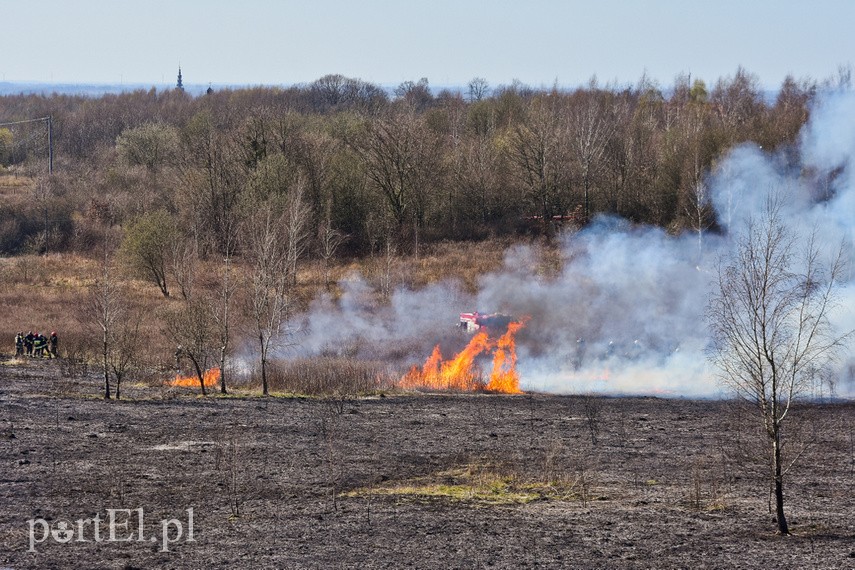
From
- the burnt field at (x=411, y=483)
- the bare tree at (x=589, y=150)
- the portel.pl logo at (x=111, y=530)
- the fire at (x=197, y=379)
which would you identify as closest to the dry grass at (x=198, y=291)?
the fire at (x=197, y=379)

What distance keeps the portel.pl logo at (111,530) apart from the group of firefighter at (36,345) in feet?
90.3

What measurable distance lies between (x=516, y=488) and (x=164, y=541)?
27.4 ft

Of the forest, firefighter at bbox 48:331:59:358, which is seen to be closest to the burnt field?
the forest

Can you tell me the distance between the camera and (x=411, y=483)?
23.5 meters

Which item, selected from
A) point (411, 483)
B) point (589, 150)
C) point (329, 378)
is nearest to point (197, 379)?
point (329, 378)

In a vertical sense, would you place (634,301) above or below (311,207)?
below

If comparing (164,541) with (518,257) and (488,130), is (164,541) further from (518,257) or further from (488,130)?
(488,130)

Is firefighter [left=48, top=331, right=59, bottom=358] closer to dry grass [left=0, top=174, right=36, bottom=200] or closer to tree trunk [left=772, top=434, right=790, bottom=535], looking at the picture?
tree trunk [left=772, top=434, right=790, bottom=535]

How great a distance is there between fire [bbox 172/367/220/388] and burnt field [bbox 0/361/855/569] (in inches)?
156

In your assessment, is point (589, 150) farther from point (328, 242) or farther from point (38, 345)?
point (38, 345)

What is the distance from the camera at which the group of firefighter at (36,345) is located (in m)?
45.0

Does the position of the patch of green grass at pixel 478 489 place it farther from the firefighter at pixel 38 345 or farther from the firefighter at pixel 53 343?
the firefighter at pixel 38 345

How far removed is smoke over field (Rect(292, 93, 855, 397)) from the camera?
39.8 m

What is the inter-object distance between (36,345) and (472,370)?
19.7m
